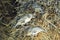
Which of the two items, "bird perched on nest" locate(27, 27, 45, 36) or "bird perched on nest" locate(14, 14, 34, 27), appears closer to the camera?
"bird perched on nest" locate(27, 27, 45, 36)

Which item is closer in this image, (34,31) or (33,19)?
(34,31)

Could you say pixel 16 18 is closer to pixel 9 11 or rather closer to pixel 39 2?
pixel 9 11

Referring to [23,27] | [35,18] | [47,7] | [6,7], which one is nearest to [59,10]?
[47,7]

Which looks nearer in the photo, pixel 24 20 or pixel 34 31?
pixel 34 31

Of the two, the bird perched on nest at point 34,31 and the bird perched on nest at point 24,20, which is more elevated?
the bird perched on nest at point 24,20

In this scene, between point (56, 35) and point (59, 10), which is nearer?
point (56, 35)

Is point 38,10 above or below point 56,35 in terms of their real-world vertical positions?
above

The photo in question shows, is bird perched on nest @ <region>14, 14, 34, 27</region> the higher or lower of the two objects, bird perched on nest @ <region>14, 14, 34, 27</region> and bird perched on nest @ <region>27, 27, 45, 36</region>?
the higher

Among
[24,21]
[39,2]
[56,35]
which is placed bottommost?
[56,35]

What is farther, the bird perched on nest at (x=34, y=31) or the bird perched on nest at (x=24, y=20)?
the bird perched on nest at (x=24, y=20)

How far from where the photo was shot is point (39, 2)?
2.33 meters

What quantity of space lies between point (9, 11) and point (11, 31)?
0.27m

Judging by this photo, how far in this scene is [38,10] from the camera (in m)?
2.27

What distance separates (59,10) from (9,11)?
576 millimetres
